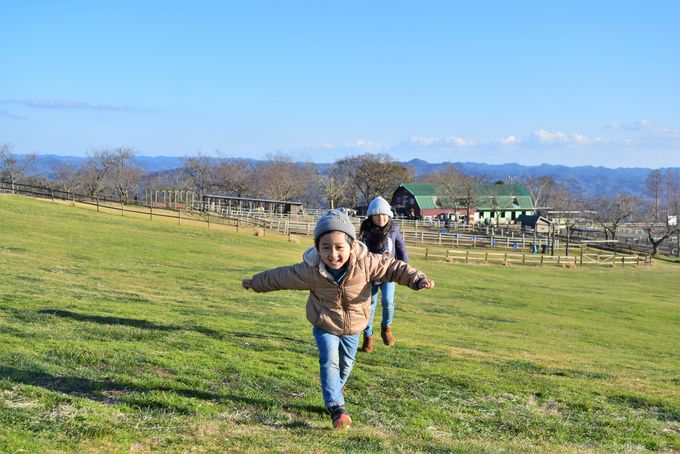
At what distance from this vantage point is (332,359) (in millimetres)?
5473

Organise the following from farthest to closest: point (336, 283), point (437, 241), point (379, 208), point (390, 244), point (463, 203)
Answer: point (463, 203) < point (437, 241) < point (390, 244) < point (379, 208) < point (336, 283)

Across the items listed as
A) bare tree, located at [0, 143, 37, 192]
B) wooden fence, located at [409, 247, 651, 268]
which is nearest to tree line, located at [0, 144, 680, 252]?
bare tree, located at [0, 143, 37, 192]

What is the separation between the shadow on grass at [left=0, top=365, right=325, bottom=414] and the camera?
220 inches

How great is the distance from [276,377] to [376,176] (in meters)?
103

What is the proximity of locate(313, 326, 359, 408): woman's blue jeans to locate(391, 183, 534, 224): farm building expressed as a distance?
93.9m

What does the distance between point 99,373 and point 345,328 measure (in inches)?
105

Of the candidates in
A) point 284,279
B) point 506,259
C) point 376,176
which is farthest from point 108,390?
point 376,176

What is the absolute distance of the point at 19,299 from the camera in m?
11.0

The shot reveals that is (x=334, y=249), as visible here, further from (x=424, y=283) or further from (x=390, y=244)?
(x=390, y=244)

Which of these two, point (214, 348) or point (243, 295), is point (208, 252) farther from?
point (214, 348)

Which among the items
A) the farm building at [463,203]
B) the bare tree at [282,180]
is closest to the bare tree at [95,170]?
the bare tree at [282,180]

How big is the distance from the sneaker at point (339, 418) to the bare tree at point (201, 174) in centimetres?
10485

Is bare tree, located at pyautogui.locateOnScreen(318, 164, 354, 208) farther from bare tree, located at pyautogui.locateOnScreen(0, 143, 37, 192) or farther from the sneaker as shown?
the sneaker

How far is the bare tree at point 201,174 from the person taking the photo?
109 m
